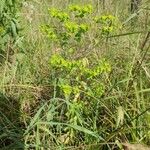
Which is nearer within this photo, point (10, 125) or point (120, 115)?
point (120, 115)

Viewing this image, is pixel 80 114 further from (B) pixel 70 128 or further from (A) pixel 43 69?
(A) pixel 43 69

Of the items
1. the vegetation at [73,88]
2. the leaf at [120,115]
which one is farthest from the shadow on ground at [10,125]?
the leaf at [120,115]

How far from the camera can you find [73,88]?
106 inches

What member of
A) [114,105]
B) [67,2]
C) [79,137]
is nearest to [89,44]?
[114,105]

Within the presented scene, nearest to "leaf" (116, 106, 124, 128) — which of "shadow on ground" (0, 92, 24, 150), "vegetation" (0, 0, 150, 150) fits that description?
"vegetation" (0, 0, 150, 150)

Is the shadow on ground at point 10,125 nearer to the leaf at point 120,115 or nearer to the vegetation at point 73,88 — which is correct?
the vegetation at point 73,88

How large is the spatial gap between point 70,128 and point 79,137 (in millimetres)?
131

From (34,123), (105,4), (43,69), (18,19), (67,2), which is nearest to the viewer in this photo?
(34,123)

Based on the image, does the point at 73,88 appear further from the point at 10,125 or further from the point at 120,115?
the point at 10,125

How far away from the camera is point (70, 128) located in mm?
2711

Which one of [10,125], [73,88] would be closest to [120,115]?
[73,88]

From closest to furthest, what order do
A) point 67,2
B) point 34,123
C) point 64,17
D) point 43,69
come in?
point 34,123
point 64,17
point 43,69
point 67,2

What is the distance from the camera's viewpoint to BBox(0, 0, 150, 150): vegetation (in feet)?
8.86

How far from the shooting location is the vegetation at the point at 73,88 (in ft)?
8.86
